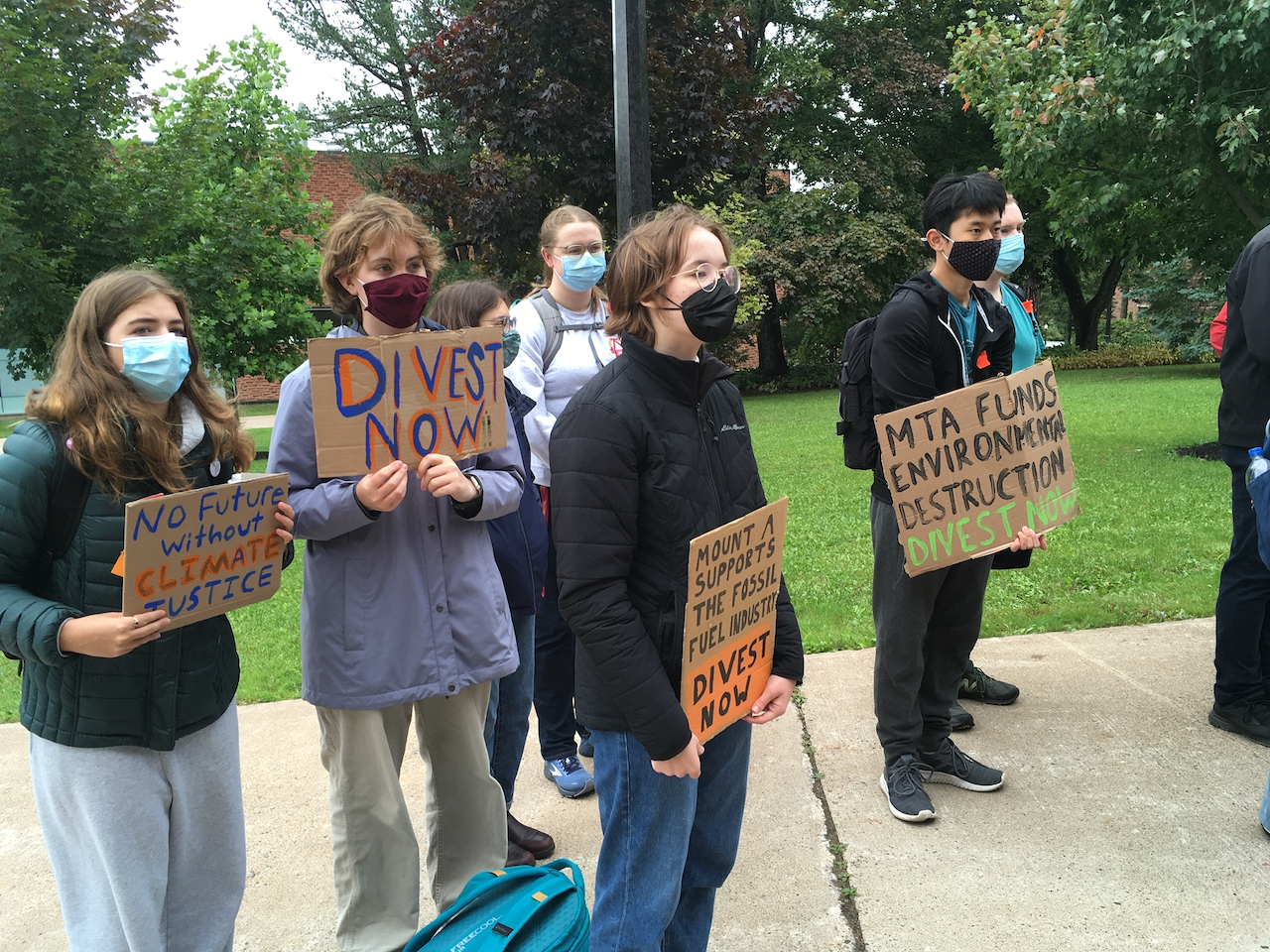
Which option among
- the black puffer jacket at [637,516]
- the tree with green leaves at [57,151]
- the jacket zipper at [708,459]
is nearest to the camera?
the black puffer jacket at [637,516]

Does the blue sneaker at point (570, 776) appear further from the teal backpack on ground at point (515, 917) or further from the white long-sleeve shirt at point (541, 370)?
the teal backpack on ground at point (515, 917)

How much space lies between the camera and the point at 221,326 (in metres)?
12.7

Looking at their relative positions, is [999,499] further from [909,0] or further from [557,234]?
[909,0]

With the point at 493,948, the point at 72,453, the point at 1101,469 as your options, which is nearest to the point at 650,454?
the point at 493,948

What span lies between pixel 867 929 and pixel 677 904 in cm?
80

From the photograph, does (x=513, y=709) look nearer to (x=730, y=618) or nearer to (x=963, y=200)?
(x=730, y=618)

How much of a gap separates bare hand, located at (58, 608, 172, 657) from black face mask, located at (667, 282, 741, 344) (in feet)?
4.51

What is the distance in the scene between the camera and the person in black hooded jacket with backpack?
320cm

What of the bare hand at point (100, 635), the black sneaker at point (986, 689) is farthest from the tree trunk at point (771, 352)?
the bare hand at point (100, 635)

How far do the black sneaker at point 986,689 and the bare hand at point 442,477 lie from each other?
2.79m

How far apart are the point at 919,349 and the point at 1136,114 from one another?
7.56 meters

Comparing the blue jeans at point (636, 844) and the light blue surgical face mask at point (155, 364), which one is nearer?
the blue jeans at point (636, 844)

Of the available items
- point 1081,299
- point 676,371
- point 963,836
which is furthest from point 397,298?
point 1081,299

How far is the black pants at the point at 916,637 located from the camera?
3328 millimetres
